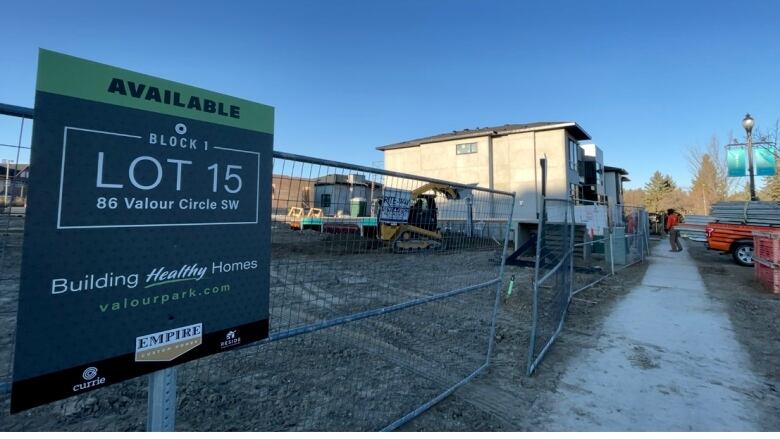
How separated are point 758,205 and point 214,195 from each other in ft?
56.6

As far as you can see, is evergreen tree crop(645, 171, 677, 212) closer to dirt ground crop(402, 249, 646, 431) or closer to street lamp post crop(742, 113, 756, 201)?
street lamp post crop(742, 113, 756, 201)

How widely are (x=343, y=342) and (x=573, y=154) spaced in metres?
25.2

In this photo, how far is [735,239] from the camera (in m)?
12.2

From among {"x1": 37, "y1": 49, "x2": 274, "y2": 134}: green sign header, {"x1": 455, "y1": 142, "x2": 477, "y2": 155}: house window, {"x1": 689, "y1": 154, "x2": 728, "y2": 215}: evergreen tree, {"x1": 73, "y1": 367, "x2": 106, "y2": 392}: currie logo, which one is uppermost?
{"x1": 455, "y1": 142, "x2": 477, "y2": 155}: house window

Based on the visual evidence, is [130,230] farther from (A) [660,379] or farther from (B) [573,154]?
(B) [573,154]

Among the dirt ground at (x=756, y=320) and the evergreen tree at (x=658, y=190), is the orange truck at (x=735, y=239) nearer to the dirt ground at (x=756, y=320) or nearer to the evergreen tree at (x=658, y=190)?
the dirt ground at (x=756, y=320)

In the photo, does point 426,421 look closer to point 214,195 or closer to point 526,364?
point 526,364

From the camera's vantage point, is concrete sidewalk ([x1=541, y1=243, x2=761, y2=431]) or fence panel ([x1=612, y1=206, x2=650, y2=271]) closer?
concrete sidewalk ([x1=541, y1=243, x2=761, y2=431])

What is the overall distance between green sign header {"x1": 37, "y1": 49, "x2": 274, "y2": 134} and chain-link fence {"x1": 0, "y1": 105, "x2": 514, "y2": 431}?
371 mm

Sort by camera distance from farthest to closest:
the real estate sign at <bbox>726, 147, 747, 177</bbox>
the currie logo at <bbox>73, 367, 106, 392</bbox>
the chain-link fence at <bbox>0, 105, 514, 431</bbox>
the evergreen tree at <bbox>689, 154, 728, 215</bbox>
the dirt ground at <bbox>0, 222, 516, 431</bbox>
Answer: the evergreen tree at <bbox>689, 154, 728, 215</bbox> < the real estate sign at <bbox>726, 147, 747, 177</bbox> < the dirt ground at <bbox>0, 222, 516, 431</bbox> < the chain-link fence at <bbox>0, 105, 514, 431</bbox> < the currie logo at <bbox>73, 367, 106, 392</bbox>

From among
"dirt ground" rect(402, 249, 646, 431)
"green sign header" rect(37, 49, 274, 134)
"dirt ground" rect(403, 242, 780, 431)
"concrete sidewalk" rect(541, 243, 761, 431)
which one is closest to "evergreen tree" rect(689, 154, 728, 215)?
"dirt ground" rect(403, 242, 780, 431)

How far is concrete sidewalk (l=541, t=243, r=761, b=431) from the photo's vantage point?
3.00m

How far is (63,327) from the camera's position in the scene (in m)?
1.31

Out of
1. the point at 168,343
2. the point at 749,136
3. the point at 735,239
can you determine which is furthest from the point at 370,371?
the point at 749,136
